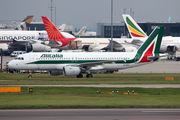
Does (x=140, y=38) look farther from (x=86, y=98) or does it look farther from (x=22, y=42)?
(x=86, y=98)

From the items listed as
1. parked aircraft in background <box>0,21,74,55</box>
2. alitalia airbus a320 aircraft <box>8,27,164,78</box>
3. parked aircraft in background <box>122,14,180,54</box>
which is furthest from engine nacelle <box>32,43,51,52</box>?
alitalia airbus a320 aircraft <box>8,27,164,78</box>

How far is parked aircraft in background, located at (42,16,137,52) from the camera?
76.6 meters

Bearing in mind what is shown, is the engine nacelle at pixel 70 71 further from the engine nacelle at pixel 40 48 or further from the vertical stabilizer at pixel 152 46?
the engine nacelle at pixel 40 48

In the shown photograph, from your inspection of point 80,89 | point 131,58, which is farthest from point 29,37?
point 80,89

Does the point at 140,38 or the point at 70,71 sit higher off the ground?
the point at 140,38

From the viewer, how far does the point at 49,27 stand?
75.2 m

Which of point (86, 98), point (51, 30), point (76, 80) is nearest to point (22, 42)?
point (51, 30)

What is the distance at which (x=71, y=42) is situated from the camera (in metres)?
83.9

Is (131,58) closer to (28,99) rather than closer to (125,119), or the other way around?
(28,99)

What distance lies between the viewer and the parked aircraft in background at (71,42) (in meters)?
76.6

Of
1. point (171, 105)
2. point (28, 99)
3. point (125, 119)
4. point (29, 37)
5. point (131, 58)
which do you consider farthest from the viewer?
point (29, 37)

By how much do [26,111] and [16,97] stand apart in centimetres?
582

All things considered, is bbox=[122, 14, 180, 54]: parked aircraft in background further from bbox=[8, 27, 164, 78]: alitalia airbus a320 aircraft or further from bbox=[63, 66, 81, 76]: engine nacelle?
bbox=[63, 66, 81, 76]: engine nacelle

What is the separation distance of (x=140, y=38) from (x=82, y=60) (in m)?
42.3
